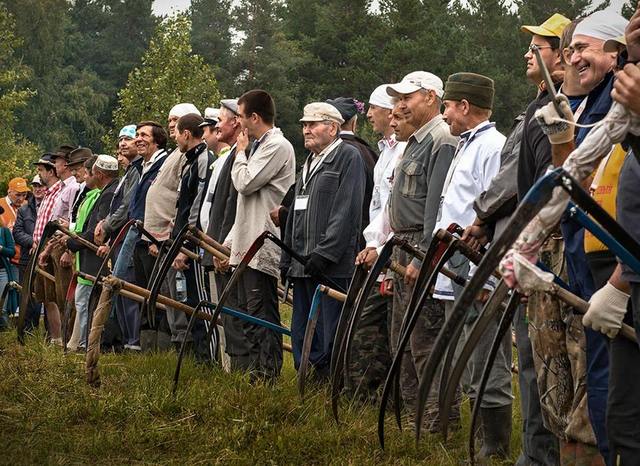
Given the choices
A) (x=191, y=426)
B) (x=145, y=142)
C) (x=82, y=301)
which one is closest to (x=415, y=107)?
(x=191, y=426)

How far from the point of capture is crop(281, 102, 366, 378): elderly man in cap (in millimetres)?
8703

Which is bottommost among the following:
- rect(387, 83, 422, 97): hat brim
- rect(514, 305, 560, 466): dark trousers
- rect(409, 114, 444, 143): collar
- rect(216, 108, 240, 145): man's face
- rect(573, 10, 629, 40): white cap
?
rect(514, 305, 560, 466): dark trousers

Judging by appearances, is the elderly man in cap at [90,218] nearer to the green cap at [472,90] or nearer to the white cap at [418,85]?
the white cap at [418,85]

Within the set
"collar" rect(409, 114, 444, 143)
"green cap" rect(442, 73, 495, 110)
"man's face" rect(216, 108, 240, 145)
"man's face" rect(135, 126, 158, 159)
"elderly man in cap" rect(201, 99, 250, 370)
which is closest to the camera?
"green cap" rect(442, 73, 495, 110)

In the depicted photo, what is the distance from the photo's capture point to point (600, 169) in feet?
15.5

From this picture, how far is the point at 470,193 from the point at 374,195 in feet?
5.04

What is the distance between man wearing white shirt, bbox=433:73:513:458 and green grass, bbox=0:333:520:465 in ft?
0.85

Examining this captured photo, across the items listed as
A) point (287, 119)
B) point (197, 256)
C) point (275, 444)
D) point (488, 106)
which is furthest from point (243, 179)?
point (287, 119)

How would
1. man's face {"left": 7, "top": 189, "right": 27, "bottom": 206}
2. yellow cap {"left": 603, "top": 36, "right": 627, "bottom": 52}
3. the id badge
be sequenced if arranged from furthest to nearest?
man's face {"left": 7, "top": 189, "right": 27, "bottom": 206}
the id badge
yellow cap {"left": 603, "top": 36, "right": 627, "bottom": 52}

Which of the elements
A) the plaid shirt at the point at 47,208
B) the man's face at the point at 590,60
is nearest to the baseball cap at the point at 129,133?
the plaid shirt at the point at 47,208

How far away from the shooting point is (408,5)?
197ft

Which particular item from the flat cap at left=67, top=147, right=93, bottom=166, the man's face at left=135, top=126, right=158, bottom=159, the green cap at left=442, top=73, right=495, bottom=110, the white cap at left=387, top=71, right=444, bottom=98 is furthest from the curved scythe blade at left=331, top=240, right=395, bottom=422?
the flat cap at left=67, top=147, right=93, bottom=166

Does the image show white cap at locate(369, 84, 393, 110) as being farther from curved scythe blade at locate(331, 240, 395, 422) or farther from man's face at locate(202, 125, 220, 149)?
curved scythe blade at locate(331, 240, 395, 422)

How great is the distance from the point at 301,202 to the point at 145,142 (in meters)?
3.90
